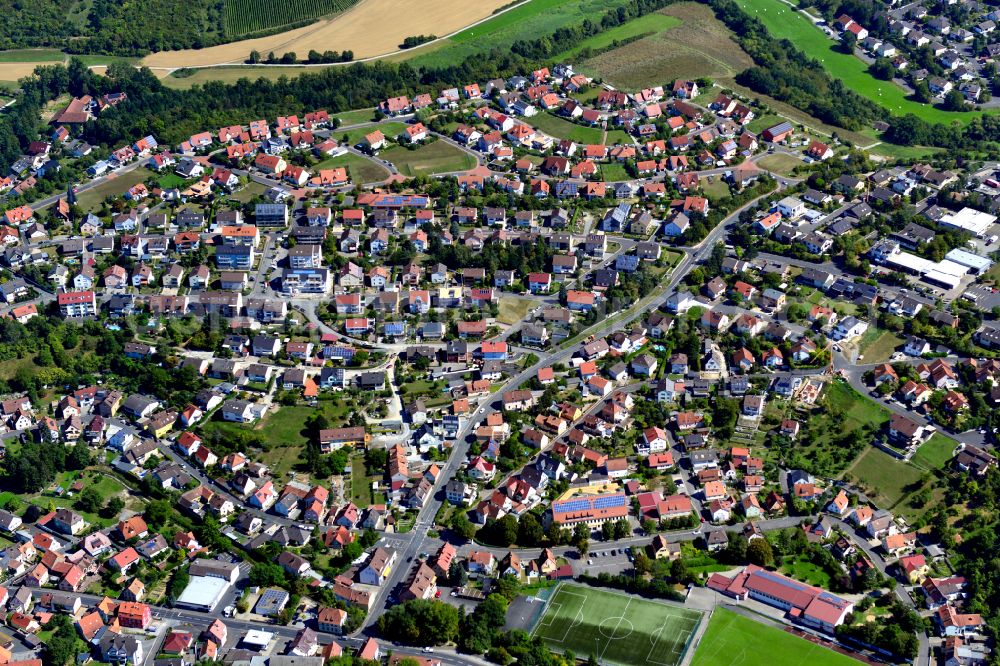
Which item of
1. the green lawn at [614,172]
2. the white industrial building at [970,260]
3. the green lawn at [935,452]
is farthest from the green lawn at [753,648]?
the green lawn at [614,172]

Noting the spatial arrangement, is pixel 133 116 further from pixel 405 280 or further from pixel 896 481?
pixel 896 481

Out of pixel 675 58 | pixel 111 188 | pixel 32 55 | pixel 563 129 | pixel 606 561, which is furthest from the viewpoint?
pixel 32 55

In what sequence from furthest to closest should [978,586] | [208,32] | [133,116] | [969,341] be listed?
[208,32] → [133,116] → [969,341] → [978,586]

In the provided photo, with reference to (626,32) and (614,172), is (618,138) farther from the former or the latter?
(626,32)

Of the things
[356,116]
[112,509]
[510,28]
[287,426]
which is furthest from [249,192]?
[510,28]

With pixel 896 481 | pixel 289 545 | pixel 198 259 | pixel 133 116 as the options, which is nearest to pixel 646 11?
pixel 133 116

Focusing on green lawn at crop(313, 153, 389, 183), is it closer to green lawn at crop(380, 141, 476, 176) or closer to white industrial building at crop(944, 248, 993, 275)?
green lawn at crop(380, 141, 476, 176)

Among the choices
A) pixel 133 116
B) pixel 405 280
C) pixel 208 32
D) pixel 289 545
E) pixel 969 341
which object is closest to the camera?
pixel 289 545
